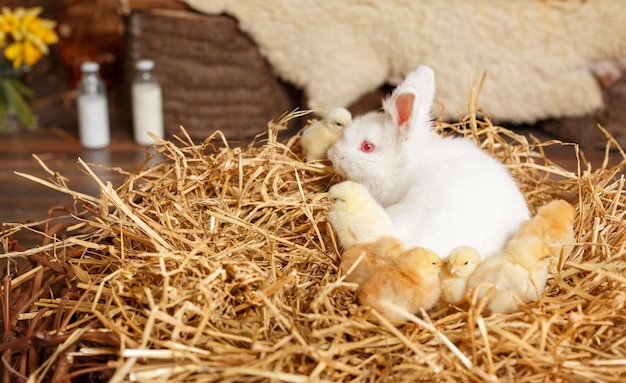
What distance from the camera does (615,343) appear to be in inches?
40.5

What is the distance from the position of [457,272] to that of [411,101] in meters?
0.36

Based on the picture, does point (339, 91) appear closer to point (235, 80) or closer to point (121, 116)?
point (235, 80)

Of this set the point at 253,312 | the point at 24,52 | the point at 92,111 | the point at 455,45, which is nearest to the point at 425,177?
the point at 253,312

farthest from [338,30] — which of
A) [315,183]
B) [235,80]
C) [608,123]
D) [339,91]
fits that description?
[315,183]

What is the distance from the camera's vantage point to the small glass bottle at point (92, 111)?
2861 millimetres

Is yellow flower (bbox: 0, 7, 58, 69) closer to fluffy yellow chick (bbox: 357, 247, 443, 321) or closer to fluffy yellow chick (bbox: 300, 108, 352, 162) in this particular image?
fluffy yellow chick (bbox: 300, 108, 352, 162)

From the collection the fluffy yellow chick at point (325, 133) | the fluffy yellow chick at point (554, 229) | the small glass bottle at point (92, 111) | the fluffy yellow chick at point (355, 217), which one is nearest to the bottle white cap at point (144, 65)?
the small glass bottle at point (92, 111)

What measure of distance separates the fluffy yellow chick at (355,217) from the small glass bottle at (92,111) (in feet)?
6.24

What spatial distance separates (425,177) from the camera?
1.31 metres

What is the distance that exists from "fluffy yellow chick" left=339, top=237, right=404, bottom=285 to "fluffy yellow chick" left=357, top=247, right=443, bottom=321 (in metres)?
0.04

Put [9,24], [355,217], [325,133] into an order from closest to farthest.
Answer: [355,217] → [325,133] → [9,24]

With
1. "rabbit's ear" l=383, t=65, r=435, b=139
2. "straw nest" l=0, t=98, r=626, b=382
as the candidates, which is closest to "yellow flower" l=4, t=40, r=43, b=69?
"straw nest" l=0, t=98, r=626, b=382

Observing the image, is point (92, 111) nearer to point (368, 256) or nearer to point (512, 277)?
point (368, 256)

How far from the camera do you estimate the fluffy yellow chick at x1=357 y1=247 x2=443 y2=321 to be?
1.05 meters
